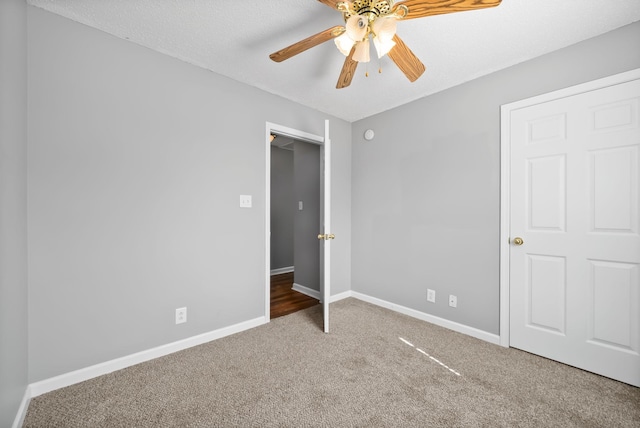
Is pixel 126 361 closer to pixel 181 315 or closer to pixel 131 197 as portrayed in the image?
pixel 181 315

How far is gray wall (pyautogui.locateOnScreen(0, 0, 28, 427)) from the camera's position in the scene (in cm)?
123

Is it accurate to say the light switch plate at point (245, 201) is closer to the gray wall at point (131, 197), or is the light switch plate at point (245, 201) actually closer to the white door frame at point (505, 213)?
the gray wall at point (131, 197)

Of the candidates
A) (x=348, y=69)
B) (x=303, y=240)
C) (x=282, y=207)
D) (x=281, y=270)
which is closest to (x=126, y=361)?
(x=303, y=240)

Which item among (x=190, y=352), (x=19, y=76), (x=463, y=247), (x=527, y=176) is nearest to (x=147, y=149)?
(x=19, y=76)

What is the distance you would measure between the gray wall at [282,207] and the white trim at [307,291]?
48.9 inches

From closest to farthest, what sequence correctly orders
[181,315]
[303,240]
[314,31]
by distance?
[314,31]
[181,315]
[303,240]

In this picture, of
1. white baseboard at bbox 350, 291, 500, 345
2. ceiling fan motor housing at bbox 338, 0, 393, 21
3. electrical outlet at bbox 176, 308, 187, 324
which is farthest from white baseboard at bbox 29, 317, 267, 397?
ceiling fan motor housing at bbox 338, 0, 393, 21

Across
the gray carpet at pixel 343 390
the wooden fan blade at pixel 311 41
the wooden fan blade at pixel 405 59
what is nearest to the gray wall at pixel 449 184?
the gray carpet at pixel 343 390

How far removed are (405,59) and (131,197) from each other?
215cm

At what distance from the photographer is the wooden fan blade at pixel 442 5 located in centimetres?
126

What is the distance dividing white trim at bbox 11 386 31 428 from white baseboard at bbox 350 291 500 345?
296cm

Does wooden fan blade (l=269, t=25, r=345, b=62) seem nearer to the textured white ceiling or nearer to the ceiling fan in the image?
the ceiling fan

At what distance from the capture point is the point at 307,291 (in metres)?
3.81

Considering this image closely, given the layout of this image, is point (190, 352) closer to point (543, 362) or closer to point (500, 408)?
point (500, 408)
